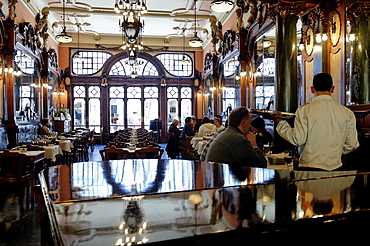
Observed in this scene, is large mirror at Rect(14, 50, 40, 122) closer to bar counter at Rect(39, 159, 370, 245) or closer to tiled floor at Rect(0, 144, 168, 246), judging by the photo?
tiled floor at Rect(0, 144, 168, 246)

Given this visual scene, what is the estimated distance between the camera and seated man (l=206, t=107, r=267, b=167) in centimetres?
314

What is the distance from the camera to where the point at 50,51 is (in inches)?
559

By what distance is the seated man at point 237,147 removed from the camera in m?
3.14

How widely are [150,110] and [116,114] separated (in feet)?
6.02

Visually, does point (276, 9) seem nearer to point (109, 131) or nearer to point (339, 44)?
point (339, 44)

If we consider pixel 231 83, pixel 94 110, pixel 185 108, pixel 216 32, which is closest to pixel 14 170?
pixel 231 83

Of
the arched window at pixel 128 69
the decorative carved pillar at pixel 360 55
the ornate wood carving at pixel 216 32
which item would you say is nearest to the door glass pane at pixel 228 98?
the ornate wood carving at pixel 216 32

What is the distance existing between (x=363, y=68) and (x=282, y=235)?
4254 millimetres

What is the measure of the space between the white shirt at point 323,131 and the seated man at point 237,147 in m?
0.40

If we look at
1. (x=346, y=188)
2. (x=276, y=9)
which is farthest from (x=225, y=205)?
(x=276, y=9)

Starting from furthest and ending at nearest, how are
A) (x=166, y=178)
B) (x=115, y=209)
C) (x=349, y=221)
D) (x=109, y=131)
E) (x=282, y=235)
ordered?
(x=109, y=131), (x=166, y=178), (x=115, y=209), (x=349, y=221), (x=282, y=235)

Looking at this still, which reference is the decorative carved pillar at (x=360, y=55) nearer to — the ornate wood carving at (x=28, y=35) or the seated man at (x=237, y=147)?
the seated man at (x=237, y=147)

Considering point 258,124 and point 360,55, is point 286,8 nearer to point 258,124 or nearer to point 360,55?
point 360,55

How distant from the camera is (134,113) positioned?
18.1 metres
